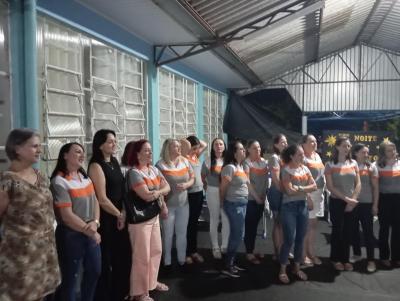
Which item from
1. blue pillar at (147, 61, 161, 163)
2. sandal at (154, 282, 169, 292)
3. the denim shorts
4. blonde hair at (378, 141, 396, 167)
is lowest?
sandal at (154, 282, 169, 292)

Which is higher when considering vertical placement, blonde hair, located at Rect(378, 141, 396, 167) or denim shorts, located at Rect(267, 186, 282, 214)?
blonde hair, located at Rect(378, 141, 396, 167)

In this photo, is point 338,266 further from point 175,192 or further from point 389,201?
point 175,192

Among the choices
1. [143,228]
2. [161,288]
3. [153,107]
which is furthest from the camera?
[153,107]

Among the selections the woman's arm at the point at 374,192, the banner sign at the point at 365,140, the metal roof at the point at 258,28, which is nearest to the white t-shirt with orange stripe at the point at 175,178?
the metal roof at the point at 258,28

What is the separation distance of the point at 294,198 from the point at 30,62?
240cm

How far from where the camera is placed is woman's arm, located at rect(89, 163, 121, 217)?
2.73 metres

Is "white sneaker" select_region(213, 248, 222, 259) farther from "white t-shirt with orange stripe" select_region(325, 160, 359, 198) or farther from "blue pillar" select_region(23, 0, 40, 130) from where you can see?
"blue pillar" select_region(23, 0, 40, 130)

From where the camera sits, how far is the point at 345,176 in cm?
375

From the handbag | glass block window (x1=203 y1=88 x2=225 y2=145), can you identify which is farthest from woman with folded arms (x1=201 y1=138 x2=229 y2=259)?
glass block window (x1=203 y1=88 x2=225 y2=145)

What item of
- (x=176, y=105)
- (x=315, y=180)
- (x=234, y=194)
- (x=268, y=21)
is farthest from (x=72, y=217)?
(x=176, y=105)

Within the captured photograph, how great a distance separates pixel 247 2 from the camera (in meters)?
4.61

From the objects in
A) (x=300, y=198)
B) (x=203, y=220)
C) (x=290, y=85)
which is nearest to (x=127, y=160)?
(x=300, y=198)

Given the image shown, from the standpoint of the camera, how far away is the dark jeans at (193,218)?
4113 mm

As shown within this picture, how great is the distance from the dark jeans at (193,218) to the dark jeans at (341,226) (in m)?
1.33
